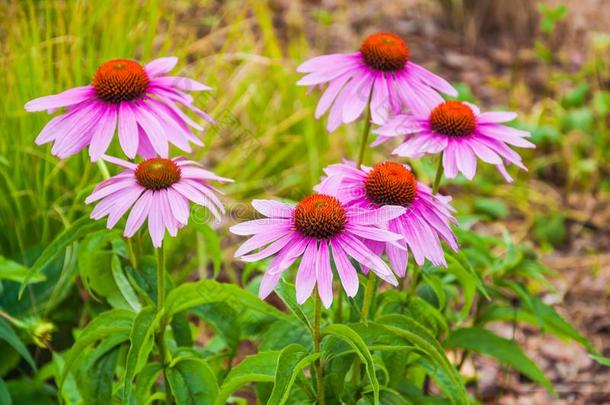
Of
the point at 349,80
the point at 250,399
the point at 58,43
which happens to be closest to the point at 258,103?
the point at 58,43

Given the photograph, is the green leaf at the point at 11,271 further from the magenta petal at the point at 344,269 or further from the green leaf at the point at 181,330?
the magenta petal at the point at 344,269

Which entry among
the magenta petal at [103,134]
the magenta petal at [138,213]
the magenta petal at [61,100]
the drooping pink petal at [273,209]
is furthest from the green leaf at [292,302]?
the magenta petal at [61,100]

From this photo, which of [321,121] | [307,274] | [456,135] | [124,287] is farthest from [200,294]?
[321,121]

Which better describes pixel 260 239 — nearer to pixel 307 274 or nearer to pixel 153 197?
pixel 307 274

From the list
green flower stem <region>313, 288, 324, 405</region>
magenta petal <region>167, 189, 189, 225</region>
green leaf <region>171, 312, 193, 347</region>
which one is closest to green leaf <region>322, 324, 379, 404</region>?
green flower stem <region>313, 288, 324, 405</region>

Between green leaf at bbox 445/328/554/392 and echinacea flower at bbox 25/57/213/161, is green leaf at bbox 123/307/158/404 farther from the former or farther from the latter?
green leaf at bbox 445/328/554/392

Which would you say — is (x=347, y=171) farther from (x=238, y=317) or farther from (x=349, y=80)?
(x=238, y=317)
